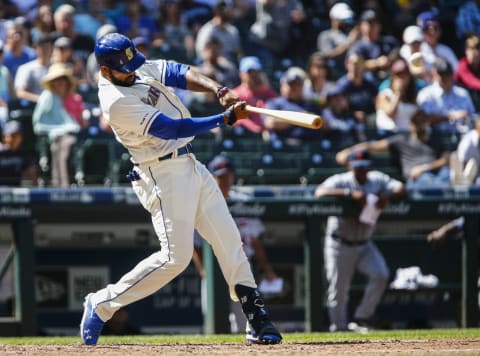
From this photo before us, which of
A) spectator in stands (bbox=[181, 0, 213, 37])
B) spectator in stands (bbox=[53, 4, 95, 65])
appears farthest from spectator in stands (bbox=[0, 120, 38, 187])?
spectator in stands (bbox=[181, 0, 213, 37])

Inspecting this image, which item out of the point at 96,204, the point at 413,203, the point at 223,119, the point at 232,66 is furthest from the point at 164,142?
the point at 232,66

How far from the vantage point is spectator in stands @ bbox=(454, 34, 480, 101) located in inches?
501

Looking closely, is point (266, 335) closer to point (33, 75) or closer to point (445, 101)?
point (33, 75)

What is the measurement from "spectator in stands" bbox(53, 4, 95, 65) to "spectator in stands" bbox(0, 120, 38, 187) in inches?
79.5

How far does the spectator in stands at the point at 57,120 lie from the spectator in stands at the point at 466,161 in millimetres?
3780

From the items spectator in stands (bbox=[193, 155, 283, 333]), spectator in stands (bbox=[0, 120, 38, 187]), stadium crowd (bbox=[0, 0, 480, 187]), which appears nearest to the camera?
spectator in stands (bbox=[193, 155, 283, 333])

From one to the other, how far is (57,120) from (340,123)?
118 inches

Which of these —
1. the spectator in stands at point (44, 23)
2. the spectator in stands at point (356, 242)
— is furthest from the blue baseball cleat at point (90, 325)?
the spectator in stands at point (44, 23)

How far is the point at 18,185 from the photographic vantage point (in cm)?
983

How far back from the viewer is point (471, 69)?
12852 mm

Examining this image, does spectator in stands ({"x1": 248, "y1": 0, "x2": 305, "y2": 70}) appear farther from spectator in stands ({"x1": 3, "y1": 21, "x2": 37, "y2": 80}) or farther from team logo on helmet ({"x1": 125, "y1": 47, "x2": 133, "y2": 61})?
team logo on helmet ({"x1": 125, "y1": 47, "x2": 133, "y2": 61})

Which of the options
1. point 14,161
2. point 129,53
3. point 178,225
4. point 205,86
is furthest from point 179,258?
point 14,161

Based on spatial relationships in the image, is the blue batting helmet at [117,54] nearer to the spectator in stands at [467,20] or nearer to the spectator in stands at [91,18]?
the spectator in stands at [91,18]

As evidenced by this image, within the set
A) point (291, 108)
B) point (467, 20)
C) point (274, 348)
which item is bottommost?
point (274, 348)
